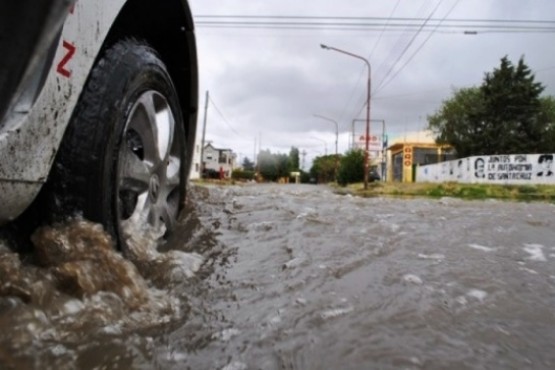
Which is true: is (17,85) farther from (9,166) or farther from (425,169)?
(425,169)

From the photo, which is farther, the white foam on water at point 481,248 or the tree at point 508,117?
the tree at point 508,117

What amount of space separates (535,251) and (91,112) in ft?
9.46

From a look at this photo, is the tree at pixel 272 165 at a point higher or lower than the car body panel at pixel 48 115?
higher

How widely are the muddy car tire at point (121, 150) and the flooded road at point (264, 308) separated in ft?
0.37

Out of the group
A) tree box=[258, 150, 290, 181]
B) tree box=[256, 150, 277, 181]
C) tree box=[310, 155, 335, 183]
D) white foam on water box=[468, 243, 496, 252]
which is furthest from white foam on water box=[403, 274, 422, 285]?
tree box=[256, 150, 277, 181]

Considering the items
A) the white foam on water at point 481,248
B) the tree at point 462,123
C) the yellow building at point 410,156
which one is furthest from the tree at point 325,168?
the white foam on water at point 481,248

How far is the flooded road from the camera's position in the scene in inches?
64.0

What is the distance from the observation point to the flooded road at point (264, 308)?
1.62 meters

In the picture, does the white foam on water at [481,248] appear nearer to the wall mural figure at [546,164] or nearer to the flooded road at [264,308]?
the flooded road at [264,308]

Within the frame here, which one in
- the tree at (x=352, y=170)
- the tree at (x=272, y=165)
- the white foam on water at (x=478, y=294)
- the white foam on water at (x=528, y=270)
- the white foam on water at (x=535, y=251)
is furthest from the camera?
the tree at (x=272, y=165)

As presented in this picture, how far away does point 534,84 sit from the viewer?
45.0 m

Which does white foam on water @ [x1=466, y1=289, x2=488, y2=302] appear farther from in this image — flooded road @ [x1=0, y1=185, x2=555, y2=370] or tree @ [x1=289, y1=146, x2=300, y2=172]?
tree @ [x1=289, y1=146, x2=300, y2=172]

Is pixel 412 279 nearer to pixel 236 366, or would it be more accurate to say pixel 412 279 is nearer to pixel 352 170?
pixel 236 366

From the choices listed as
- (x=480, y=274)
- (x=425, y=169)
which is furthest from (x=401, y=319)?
(x=425, y=169)
